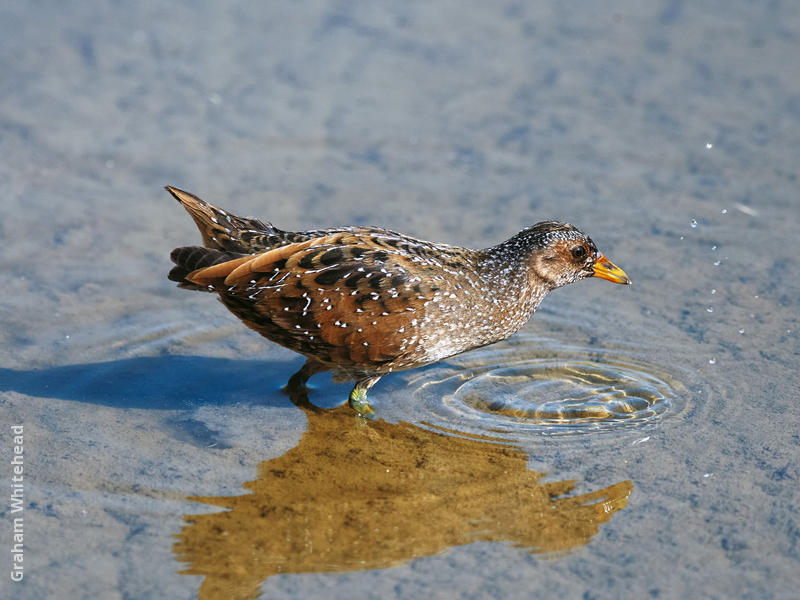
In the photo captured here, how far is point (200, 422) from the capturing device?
21.9ft

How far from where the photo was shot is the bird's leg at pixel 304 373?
273 inches

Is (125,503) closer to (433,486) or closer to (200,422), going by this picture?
(200,422)

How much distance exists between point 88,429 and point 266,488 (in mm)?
1193

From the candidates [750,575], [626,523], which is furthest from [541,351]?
[750,575]

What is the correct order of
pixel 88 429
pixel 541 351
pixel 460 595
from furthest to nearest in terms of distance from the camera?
pixel 541 351 < pixel 88 429 < pixel 460 595

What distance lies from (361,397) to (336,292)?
805 mm

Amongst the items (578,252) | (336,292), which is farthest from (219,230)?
(578,252)

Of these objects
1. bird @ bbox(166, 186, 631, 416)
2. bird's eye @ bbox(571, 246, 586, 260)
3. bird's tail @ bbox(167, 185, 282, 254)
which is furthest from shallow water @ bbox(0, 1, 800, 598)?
bird's tail @ bbox(167, 185, 282, 254)

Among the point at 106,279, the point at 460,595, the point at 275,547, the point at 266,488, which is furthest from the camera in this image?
the point at 106,279

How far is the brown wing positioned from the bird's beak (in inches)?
44.1

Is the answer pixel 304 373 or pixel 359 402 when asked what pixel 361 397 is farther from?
Answer: pixel 304 373

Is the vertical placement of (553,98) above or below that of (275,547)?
above

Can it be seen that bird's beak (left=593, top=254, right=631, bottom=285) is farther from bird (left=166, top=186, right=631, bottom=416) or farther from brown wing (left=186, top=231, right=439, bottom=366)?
brown wing (left=186, top=231, right=439, bottom=366)

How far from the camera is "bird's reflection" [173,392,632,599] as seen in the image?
5418 millimetres
